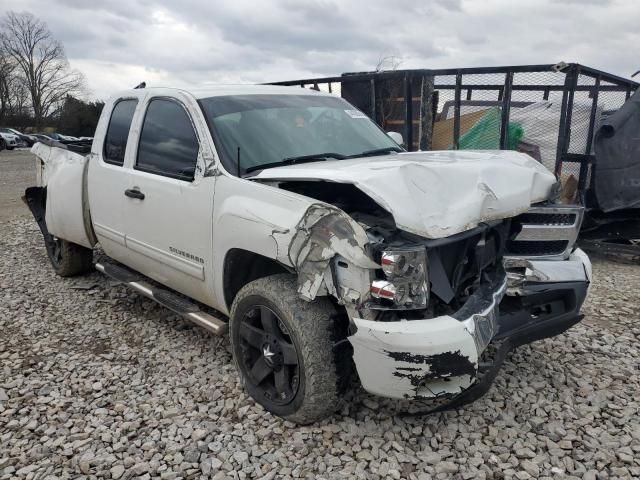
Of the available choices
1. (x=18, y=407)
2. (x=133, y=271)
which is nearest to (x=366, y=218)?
(x=18, y=407)

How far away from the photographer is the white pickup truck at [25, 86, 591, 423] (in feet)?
7.94

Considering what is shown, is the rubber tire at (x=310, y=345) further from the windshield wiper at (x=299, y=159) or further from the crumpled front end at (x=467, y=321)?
the windshield wiper at (x=299, y=159)

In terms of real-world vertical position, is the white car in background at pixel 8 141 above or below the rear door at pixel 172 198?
below

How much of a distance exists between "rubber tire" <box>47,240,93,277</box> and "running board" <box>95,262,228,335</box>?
3.12ft

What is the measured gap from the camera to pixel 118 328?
14.3 feet

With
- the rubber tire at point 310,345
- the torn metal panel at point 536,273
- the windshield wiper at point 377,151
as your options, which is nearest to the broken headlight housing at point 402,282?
the rubber tire at point 310,345

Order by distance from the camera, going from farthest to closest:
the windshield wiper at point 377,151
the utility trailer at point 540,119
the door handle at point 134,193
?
the utility trailer at point 540,119 → the door handle at point 134,193 → the windshield wiper at point 377,151

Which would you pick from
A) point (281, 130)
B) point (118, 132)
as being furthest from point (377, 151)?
point (118, 132)

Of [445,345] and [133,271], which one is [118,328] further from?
[445,345]

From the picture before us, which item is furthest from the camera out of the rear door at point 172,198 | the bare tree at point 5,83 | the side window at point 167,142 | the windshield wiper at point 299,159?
the bare tree at point 5,83

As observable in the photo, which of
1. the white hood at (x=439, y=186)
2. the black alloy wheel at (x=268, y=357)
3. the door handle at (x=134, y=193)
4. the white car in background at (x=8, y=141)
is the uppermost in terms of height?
the white hood at (x=439, y=186)

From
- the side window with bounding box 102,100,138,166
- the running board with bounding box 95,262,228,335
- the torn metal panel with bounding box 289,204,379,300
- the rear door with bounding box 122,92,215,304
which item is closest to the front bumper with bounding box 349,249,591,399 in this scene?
the torn metal panel with bounding box 289,204,379,300

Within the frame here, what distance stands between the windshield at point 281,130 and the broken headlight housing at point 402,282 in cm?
121

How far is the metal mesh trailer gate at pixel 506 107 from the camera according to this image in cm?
648
